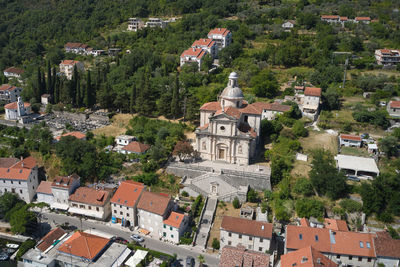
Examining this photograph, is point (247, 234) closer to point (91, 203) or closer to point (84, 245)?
point (84, 245)

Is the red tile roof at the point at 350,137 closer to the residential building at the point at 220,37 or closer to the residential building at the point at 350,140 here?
the residential building at the point at 350,140

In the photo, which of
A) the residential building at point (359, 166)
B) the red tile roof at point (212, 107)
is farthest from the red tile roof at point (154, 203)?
the residential building at point (359, 166)

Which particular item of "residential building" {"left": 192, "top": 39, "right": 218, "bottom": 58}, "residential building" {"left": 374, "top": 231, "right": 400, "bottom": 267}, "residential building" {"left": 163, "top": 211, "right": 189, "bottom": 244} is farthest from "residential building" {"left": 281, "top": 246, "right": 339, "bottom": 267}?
"residential building" {"left": 192, "top": 39, "right": 218, "bottom": 58}

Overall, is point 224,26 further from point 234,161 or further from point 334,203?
point 334,203

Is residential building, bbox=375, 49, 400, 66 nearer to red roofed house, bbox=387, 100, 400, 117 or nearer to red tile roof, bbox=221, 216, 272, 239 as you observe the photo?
red roofed house, bbox=387, 100, 400, 117

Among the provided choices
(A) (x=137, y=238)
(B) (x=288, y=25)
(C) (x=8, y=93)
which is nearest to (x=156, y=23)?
(B) (x=288, y=25)
